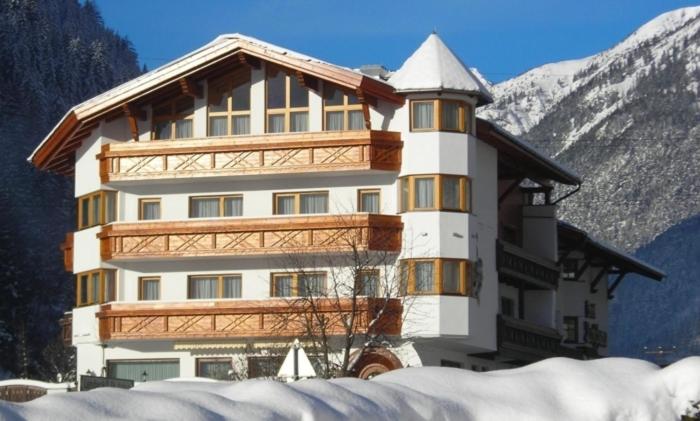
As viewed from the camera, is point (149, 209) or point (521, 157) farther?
point (521, 157)

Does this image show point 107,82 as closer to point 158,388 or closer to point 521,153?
point 521,153

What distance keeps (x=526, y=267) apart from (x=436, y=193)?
917cm

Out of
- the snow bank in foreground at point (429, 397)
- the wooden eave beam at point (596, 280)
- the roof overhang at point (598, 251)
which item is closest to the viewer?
the snow bank in foreground at point (429, 397)

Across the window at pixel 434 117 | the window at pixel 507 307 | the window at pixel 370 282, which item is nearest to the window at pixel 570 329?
the window at pixel 507 307

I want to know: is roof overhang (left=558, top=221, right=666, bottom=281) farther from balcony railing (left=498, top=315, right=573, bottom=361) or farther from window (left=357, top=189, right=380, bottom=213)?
window (left=357, top=189, right=380, bottom=213)

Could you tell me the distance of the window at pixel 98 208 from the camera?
53.5 metres

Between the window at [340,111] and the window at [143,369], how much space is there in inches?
335

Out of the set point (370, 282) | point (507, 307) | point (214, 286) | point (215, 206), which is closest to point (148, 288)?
point (214, 286)

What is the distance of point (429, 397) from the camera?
16125mm

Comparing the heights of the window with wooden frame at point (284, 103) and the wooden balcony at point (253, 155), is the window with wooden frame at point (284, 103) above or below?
above

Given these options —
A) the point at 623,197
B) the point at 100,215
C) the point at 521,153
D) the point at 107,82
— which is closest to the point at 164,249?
the point at 100,215

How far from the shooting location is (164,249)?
170 feet

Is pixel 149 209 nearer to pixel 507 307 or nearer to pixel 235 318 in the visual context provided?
pixel 235 318

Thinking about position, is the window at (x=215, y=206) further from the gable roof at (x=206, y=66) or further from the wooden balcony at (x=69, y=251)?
the wooden balcony at (x=69, y=251)
